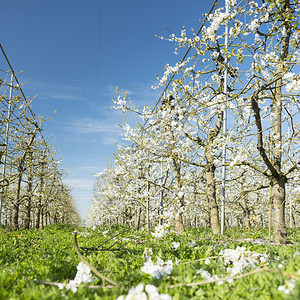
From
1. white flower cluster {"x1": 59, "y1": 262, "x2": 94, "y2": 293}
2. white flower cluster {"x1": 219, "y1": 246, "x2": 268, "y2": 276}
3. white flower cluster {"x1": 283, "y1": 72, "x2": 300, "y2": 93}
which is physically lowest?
white flower cluster {"x1": 59, "y1": 262, "x2": 94, "y2": 293}

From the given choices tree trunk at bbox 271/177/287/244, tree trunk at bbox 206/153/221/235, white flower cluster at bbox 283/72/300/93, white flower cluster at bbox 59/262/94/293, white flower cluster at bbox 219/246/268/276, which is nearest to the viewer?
white flower cluster at bbox 59/262/94/293

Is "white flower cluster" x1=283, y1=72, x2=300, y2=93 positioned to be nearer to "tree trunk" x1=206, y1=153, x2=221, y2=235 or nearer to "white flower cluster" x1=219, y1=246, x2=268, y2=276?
"white flower cluster" x1=219, y1=246, x2=268, y2=276

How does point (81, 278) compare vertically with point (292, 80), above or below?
below

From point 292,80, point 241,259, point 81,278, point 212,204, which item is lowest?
point 81,278

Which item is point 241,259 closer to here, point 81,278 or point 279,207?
point 81,278

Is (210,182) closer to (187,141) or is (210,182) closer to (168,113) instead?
(187,141)

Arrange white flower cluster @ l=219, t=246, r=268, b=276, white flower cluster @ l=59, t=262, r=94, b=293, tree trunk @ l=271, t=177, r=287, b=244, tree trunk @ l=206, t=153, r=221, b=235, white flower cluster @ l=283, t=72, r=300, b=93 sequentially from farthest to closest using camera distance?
tree trunk @ l=206, t=153, r=221, b=235
tree trunk @ l=271, t=177, r=287, b=244
white flower cluster @ l=283, t=72, r=300, b=93
white flower cluster @ l=219, t=246, r=268, b=276
white flower cluster @ l=59, t=262, r=94, b=293

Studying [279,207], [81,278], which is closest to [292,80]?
[279,207]

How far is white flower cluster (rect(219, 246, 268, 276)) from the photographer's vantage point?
240 centimetres

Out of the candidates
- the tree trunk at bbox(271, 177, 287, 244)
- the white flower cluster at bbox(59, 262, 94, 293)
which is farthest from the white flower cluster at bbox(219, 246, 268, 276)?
the tree trunk at bbox(271, 177, 287, 244)

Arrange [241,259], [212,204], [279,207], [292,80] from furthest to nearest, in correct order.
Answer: [212,204] → [279,207] → [292,80] → [241,259]

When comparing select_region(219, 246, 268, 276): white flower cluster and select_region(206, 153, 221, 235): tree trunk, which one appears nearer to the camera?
select_region(219, 246, 268, 276): white flower cluster

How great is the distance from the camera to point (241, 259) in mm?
2543

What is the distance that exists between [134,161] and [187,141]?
11.2 ft
